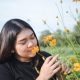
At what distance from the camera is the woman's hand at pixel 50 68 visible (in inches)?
111

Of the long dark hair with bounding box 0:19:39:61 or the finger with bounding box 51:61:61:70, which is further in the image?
the long dark hair with bounding box 0:19:39:61

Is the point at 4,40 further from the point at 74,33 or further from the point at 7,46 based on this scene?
the point at 74,33

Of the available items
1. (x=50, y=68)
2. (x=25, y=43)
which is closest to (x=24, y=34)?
(x=25, y=43)

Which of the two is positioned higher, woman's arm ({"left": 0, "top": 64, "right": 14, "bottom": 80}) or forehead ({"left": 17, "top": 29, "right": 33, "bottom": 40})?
forehead ({"left": 17, "top": 29, "right": 33, "bottom": 40})

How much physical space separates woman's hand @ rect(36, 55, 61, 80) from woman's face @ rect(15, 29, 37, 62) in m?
0.23

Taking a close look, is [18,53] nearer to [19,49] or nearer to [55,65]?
[19,49]

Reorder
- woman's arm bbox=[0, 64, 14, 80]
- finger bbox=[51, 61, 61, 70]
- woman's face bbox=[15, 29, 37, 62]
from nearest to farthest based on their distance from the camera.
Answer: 1. finger bbox=[51, 61, 61, 70]
2. woman's face bbox=[15, 29, 37, 62]
3. woman's arm bbox=[0, 64, 14, 80]

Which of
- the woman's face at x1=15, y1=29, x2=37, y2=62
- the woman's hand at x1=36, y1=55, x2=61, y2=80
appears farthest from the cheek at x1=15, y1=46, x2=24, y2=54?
the woman's hand at x1=36, y1=55, x2=61, y2=80

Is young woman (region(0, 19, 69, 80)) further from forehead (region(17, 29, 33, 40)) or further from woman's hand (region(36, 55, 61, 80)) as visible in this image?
woman's hand (region(36, 55, 61, 80))

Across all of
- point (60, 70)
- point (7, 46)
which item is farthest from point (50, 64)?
point (7, 46)

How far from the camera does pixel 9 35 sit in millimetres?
3270

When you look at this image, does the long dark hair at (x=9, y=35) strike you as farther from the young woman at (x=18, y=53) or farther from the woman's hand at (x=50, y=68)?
the woman's hand at (x=50, y=68)

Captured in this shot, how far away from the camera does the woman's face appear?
3107 millimetres

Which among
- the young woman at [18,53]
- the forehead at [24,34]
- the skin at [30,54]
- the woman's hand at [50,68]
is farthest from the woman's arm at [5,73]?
the woman's hand at [50,68]
